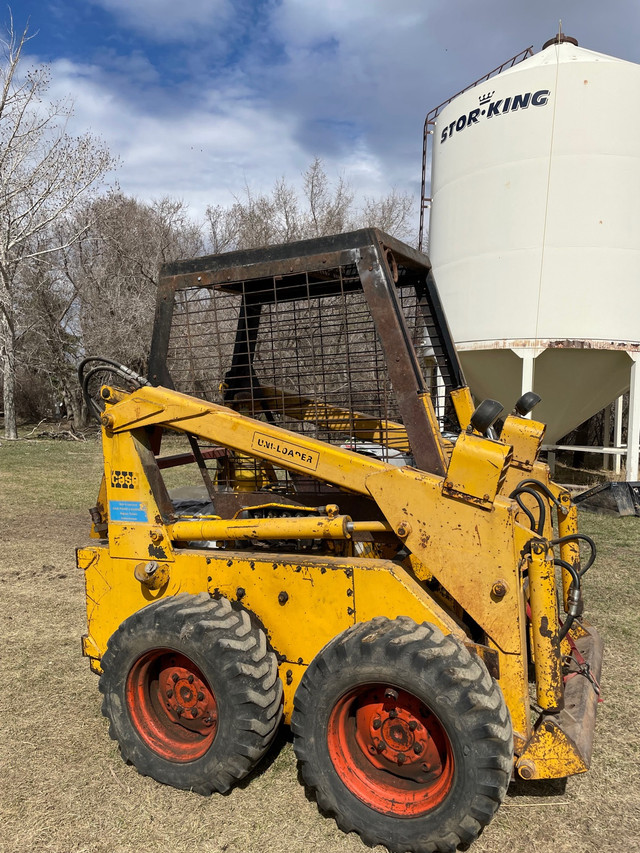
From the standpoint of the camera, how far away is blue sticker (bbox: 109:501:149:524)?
3.32 m

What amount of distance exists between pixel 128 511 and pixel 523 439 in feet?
7.43

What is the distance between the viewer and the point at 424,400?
113 inches

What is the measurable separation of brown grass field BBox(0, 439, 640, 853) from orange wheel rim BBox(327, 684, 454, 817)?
0.25m

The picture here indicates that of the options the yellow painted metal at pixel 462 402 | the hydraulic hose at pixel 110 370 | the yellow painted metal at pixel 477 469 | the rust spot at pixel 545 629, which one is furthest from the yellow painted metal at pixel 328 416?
the rust spot at pixel 545 629

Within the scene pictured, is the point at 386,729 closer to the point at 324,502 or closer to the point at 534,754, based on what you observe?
the point at 534,754

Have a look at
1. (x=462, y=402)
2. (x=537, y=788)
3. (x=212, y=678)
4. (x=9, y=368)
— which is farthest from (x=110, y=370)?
(x=9, y=368)

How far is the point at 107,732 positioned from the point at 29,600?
2.58 m

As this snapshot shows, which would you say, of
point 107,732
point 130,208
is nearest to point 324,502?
point 107,732

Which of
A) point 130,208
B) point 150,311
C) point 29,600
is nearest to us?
point 29,600

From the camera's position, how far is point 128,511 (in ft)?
11.0

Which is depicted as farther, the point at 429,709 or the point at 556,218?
the point at 556,218

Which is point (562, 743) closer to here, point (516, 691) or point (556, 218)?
point (516, 691)

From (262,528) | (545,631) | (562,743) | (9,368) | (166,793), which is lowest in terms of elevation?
(166,793)

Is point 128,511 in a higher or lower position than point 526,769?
higher
